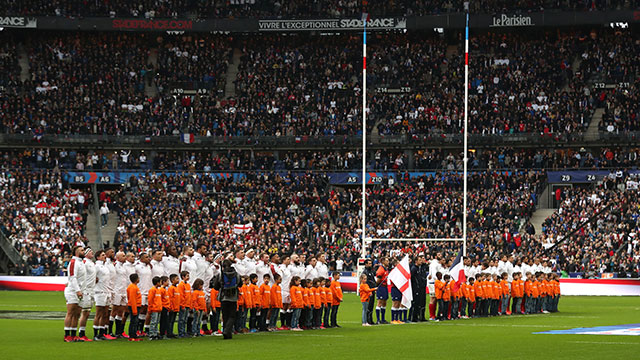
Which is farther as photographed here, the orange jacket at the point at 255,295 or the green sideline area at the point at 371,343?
the orange jacket at the point at 255,295

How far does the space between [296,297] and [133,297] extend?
14.4ft

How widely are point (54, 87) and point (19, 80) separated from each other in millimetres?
2059

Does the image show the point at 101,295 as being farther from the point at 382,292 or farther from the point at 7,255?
the point at 7,255

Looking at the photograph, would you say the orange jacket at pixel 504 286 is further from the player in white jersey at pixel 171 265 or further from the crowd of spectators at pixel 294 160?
the crowd of spectators at pixel 294 160

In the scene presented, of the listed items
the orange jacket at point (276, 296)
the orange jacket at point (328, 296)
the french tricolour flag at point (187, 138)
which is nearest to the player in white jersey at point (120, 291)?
the orange jacket at point (276, 296)

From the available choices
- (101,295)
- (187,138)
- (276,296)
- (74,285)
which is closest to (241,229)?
(187,138)

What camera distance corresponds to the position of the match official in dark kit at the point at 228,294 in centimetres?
1931

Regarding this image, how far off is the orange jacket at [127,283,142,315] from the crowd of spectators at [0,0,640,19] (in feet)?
130

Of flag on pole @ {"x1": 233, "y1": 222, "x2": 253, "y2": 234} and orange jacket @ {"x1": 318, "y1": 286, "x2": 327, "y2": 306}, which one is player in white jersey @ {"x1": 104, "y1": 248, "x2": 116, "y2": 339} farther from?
flag on pole @ {"x1": 233, "y1": 222, "x2": 253, "y2": 234}

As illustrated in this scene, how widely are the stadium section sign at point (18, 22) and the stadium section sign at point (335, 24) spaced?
41.9 ft

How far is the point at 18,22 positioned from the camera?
5575 centimetres

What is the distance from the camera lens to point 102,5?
58562 mm

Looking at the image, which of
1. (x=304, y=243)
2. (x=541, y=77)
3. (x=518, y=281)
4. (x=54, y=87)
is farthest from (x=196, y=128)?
(x=518, y=281)

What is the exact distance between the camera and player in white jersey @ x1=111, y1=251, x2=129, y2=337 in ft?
63.7
